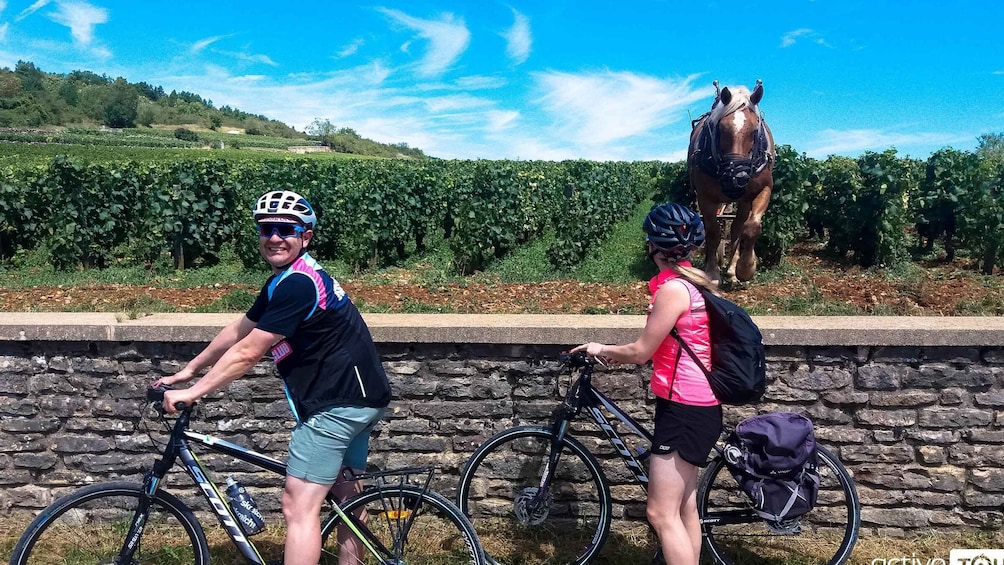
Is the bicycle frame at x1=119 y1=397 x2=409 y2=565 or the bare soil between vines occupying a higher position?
the bare soil between vines

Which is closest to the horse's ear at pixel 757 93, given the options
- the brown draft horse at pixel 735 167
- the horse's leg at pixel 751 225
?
the brown draft horse at pixel 735 167

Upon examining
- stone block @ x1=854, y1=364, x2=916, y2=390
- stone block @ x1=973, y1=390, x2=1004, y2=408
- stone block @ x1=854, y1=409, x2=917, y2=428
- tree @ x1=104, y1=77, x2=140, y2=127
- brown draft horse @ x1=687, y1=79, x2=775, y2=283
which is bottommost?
stone block @ x1=854, y1=409, x2=917, y2=428

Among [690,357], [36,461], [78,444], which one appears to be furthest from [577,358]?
[36,461]

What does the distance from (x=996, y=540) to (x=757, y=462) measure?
189cm

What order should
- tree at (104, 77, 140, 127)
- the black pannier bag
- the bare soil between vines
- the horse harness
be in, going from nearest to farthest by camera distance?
the black pannier bag → the bare soil between vines → the horse harness → tree at (104, 77, 140, 127)

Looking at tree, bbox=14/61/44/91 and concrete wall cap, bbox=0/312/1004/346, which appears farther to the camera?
tree, bbox=14/61/44/91

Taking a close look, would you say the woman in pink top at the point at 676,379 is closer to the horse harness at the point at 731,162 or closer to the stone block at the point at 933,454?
the stone block at the point at 933,454

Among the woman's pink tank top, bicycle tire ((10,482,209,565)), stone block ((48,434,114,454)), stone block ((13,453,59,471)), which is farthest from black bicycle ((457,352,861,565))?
stone block ((13,453,59,471))

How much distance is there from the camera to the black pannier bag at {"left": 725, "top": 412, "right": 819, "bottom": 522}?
3189mm

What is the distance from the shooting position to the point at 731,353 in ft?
9.41

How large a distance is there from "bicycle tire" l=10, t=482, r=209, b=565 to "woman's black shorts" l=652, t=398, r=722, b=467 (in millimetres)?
2159

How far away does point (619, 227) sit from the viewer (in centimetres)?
1967

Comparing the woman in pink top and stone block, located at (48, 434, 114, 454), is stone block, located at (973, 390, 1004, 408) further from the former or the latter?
stone block, located at (48, 434, 114, 454)

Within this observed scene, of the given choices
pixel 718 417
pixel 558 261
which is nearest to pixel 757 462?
pixel 718 417
